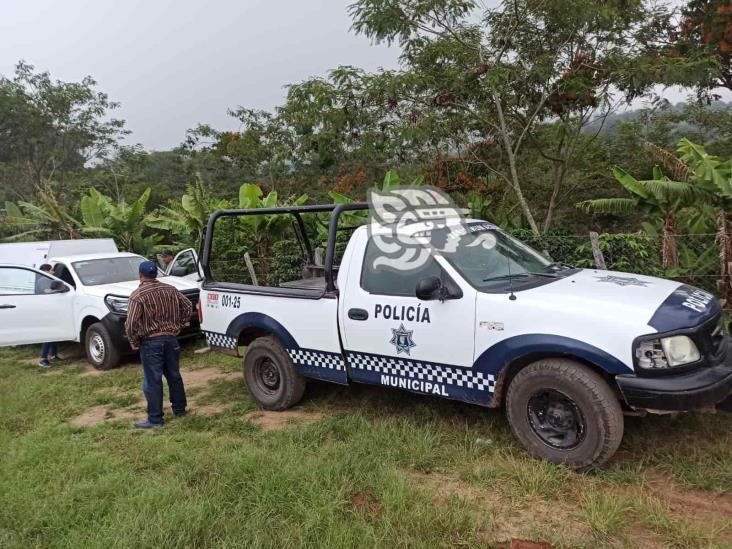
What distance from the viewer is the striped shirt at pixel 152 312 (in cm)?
497

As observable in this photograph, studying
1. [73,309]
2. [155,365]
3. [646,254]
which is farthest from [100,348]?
[646,254]

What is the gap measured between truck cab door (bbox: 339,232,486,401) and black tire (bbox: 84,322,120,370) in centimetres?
460

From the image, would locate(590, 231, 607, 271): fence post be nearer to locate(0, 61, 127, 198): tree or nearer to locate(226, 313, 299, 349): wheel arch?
locate(226, 313, 299, 349): wheel arch

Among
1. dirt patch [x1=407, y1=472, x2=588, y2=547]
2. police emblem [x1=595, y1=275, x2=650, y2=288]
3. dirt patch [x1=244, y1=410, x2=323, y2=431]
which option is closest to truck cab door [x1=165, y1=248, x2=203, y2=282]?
dirt patch [x1=244, y1=410, x2=323, y2=431]

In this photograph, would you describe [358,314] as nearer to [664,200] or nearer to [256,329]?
[256,329]

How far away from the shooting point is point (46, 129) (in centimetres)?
2581

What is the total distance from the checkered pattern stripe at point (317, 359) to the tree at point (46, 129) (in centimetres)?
2367

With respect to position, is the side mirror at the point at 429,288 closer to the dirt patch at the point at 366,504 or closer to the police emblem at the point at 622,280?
the police emblem at the point at 622,280

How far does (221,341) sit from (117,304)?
2.91 meters

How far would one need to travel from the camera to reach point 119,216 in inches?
537

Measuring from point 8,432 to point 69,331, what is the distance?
3.16 metres

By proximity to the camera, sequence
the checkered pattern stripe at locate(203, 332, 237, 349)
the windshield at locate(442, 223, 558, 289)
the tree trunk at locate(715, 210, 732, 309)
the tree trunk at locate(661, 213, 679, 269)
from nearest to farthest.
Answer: the windshield at locate(442, 223, 558, 289)
the checkered pattern stripe at locate(203, 332, 237, 349)
the tree trunk at locate(715, 210, 732, 309)
the tree trunk at locate(661, 213, 679, 269)

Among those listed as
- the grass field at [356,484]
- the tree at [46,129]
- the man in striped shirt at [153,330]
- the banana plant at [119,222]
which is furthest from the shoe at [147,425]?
the tree at [46,129]

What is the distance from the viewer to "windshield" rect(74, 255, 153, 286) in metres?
8.39
